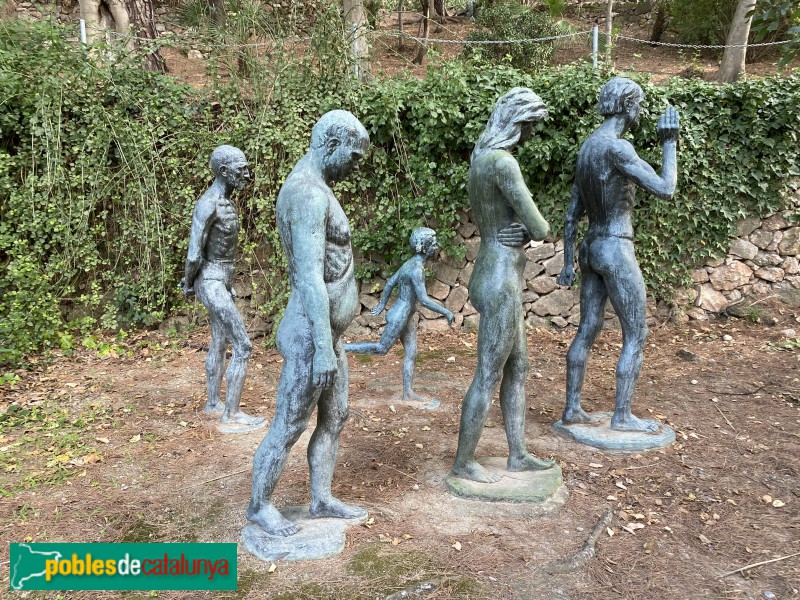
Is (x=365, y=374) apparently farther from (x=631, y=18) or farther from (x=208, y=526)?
(x=631, y=18)

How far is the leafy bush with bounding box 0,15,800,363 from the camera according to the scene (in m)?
6.88

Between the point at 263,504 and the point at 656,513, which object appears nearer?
the point at 263,504

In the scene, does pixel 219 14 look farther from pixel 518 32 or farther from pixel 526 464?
pixel 526 464

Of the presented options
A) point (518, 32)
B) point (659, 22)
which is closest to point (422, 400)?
point (518, 32)

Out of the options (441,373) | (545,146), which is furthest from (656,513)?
(545,146)

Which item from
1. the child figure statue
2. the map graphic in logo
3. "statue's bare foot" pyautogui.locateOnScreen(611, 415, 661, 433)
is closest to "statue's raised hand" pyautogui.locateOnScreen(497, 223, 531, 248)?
the child figure statue

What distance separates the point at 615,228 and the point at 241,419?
3.51m

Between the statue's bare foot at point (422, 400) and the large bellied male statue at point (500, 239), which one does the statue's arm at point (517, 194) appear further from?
the statue's bare foot at point (422, 400)

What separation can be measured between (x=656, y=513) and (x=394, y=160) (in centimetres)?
525

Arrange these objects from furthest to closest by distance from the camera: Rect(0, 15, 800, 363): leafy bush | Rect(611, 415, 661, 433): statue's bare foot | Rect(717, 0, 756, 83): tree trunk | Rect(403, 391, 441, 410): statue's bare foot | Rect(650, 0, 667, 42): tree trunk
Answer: Rect(650, 0, 667, 42): tree trunk < Rect(717, 0, 756, 83): tree trunk < Rect(0, 15, 800, 363): leafy bush < Rect(403, 391, 441, 410): statue's bare foot < Rect(611, 415, 661, 433): statue's bare foot

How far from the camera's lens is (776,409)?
17.0ft

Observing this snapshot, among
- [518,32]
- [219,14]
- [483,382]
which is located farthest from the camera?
Answer: [518,32]

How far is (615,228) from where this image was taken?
4.40m

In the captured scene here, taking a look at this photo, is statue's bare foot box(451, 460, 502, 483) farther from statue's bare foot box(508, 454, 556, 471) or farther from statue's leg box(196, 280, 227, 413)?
statue's leg box(196, 280, 227, 413)
